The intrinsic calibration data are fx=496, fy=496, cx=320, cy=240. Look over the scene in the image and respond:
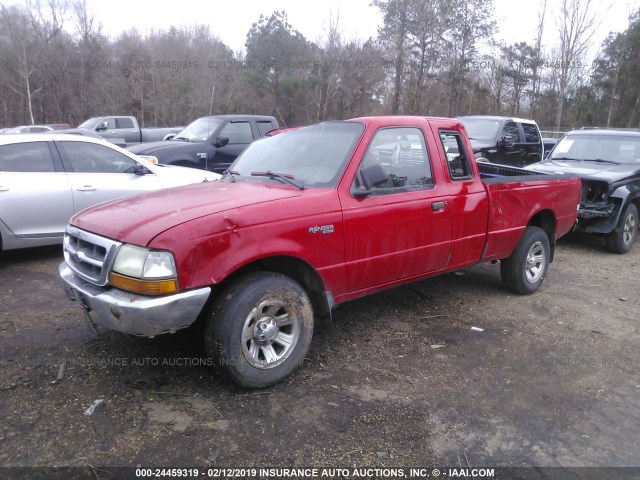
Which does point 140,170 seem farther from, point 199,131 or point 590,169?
point 590,169

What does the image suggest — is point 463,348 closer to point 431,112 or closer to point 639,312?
point 639,312

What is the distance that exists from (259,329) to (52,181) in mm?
4238

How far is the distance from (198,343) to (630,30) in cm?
4484

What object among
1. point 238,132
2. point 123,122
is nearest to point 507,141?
point 238,132

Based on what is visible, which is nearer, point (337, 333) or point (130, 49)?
point (337, 333)

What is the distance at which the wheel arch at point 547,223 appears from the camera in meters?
5.70

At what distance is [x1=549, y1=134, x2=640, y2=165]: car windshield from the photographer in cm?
848

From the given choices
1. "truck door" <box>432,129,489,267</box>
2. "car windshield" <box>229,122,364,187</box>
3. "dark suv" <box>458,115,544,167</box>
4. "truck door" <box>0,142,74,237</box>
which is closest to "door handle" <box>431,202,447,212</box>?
"truck door" <box>432,129,489,267</box>

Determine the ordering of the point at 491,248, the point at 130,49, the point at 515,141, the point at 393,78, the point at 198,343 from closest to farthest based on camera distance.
Answer: the point at 198,343, the point at 491,248, the point at 515,141, the point at 393,78, the point at 130,49

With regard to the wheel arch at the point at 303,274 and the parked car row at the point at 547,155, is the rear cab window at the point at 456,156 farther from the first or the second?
the wheel arch at the point at 303,274

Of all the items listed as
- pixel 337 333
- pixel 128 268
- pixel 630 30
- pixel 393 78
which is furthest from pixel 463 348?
pixel 630 30

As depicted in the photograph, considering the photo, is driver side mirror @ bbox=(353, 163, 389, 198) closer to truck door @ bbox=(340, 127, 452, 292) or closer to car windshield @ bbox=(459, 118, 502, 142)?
truck door @ bbox=(340, 127, 452, 292)

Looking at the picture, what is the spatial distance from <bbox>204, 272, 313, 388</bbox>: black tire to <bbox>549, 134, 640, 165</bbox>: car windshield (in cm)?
732

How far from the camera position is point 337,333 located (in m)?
4.41
